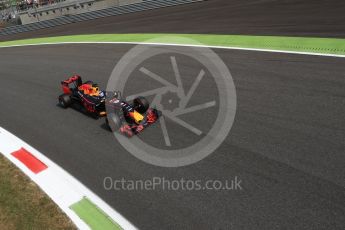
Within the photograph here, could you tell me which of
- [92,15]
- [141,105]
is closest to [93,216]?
[141,105]

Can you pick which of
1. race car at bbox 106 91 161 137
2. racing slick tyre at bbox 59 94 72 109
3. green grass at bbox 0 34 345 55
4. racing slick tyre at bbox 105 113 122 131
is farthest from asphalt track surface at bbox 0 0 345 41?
racing slick tyre at bbox 105 113 122 131

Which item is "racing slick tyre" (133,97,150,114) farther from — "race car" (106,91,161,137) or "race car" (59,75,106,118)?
"race car" (59,75,106,118)

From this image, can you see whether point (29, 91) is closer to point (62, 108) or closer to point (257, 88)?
point (62, 108)

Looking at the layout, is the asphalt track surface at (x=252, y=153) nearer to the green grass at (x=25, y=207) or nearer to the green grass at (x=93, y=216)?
the green grass at (x=93, y=216)

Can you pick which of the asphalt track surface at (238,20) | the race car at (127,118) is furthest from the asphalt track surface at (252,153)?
the asphalt track surface at (238,20)

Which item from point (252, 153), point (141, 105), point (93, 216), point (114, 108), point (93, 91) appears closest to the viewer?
point (93, 216)

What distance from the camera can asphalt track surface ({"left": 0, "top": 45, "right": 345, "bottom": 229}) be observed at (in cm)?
477

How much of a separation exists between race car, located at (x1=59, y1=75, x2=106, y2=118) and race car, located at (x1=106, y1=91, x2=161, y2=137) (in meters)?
0.40

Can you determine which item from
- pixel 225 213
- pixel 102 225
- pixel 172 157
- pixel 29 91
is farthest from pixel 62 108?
pixel 225 213

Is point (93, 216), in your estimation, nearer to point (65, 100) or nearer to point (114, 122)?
point (114, 122)

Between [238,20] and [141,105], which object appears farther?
[238,20]

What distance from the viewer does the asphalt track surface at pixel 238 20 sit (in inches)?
533

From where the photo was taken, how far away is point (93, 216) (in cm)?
506

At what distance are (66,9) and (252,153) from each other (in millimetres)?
32924
